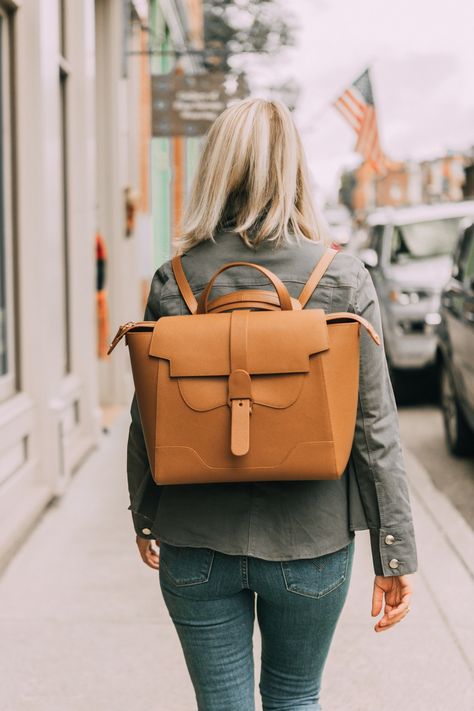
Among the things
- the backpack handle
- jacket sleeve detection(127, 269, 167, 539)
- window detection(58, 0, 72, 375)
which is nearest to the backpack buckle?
the backpack handle

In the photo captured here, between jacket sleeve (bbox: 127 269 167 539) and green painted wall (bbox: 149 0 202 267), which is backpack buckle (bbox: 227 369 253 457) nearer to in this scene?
jacket sleeve (bbox: 127 269 167 539)

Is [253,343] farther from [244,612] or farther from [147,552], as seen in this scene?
[147,552]

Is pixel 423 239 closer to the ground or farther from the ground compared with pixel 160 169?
closer to the ground

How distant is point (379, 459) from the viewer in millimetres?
2141

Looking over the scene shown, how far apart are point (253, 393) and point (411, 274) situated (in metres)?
8.59

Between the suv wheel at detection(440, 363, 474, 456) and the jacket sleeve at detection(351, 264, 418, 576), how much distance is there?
5518mm

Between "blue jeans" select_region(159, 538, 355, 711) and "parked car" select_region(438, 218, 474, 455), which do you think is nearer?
"blue jeans" select_region(159, 538, 355, 711)

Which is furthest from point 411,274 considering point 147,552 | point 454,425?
point 147,552

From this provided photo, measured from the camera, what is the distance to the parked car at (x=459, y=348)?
277 inches

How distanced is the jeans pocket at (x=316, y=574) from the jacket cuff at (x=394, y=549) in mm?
85

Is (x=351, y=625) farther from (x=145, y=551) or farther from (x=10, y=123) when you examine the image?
(x=10, y=123)

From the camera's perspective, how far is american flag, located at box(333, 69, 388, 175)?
42.0ft

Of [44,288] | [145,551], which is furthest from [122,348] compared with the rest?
[145,551]

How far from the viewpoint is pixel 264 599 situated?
83.5 inches
